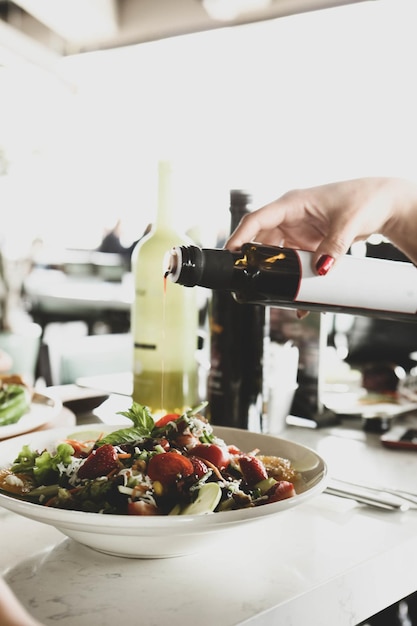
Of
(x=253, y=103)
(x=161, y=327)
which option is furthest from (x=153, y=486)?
(x=253, y=103)

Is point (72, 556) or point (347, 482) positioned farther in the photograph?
point (347, 482)

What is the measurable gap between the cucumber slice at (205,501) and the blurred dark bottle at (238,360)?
0.53 metres

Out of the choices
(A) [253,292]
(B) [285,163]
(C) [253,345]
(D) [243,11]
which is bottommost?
(C) [253,345]

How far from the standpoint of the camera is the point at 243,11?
299cm

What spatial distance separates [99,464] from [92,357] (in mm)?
1430

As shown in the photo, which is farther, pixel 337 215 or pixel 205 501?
pixel 337 215

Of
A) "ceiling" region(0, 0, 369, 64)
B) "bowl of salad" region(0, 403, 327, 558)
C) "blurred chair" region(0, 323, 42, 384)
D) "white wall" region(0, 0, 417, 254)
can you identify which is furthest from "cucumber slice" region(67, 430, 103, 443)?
"ceiling" region(0, 0, 369, 64)

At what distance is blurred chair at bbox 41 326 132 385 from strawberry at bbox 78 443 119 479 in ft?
4.48

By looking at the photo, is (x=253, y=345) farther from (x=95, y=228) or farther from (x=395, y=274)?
(x=95, y=228)

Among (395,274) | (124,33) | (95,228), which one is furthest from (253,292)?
(95,228)

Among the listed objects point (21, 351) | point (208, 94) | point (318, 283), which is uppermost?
point (208, 94)

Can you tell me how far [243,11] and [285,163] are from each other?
151cm

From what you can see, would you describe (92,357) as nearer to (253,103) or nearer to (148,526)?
(148,526)

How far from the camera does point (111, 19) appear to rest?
3.29 m
